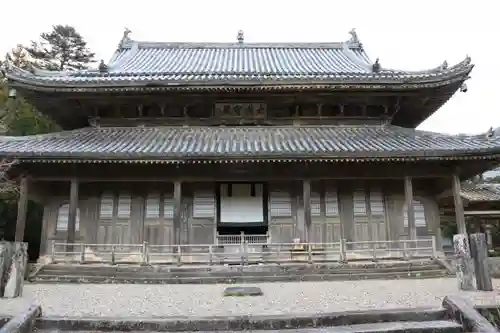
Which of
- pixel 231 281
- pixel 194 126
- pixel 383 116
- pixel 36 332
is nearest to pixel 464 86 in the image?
pixel 383 116

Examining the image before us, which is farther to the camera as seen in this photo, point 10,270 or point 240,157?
point 240,157

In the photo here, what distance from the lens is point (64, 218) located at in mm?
17828

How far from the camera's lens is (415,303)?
29.4ft

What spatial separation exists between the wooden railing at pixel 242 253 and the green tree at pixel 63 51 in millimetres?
29243

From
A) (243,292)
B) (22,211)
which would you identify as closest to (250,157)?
(243,292)

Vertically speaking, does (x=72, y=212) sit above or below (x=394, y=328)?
above

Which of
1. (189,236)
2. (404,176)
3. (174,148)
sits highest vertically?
(174,148)

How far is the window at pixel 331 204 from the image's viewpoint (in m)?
17.8

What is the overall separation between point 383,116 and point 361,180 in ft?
11.3

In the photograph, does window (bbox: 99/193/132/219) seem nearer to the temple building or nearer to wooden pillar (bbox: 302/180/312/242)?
the temple building

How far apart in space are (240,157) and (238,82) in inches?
154

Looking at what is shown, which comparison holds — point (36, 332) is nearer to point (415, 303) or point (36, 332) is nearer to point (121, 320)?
point (121, 320)

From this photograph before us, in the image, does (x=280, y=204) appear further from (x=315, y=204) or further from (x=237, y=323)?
(x=237, y=323)

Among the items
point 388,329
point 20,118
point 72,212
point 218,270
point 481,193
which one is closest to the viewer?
point 388,329
